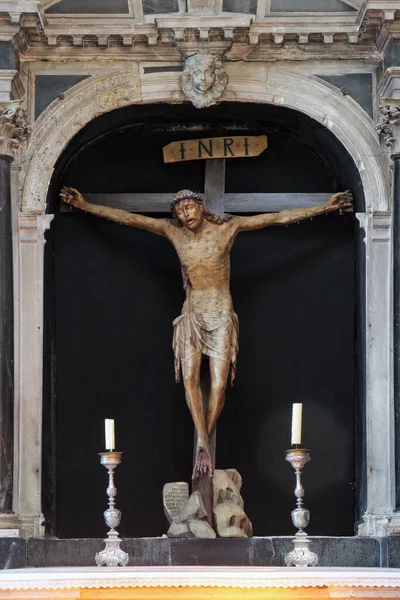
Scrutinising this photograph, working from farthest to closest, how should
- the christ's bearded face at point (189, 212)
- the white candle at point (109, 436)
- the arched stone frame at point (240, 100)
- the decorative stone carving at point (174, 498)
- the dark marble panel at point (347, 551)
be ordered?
the christ's bearded face at point (189, 212)
the decorative stone carving at point (174, 498)
the arched stone frame at point (240, 100)
the dark marble panel at point (347, 551)
the white candle at point (109, 436)

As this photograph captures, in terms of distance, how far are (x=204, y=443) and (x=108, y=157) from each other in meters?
2.56

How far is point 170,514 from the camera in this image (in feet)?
44.5

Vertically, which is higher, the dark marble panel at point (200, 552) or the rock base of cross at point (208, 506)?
the rock base of cross at point (208, 506)

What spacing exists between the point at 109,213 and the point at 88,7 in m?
1.54

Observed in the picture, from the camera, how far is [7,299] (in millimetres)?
13367

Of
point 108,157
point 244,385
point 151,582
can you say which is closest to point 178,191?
point 108,157

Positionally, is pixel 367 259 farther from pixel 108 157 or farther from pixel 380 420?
pixel 108 157

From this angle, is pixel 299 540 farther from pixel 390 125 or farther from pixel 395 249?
pixel 390 125

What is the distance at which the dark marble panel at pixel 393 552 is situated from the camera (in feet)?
42.4

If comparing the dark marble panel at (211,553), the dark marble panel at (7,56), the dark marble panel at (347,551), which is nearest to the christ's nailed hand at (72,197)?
the dark marble panel at (7,56)

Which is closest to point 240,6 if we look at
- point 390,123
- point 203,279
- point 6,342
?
point 390,123

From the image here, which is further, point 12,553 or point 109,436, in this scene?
point 12,553

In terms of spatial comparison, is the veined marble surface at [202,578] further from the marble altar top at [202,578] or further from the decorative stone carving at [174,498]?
the decorative stone carving at [174,498]

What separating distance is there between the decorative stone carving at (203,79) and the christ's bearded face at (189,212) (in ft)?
2.54
